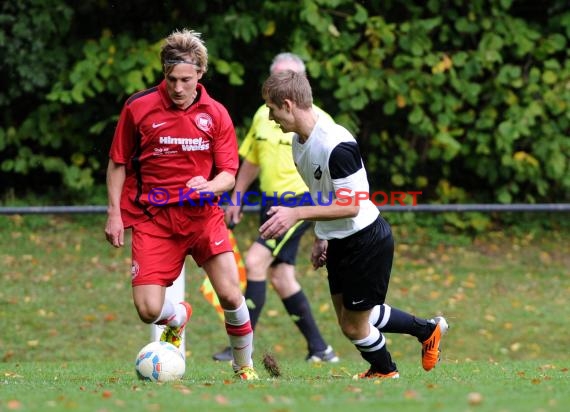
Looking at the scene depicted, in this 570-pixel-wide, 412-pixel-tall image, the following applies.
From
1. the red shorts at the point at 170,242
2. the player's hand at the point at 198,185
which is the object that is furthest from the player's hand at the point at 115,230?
the player's hand at the point at 198,185

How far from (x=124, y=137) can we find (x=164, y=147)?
26cm

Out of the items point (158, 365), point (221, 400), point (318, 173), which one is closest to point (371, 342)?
point (318, 173)

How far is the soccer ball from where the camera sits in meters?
6.64

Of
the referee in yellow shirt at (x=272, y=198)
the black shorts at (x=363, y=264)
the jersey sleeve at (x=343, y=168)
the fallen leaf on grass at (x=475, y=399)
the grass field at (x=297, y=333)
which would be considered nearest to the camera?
the fallen leaf on grass at (x=475, y=399)

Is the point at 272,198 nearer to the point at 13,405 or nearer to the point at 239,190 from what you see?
the point at 239,190

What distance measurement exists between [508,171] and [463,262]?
153 centimetres

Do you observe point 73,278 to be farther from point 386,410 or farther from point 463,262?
point 386,410

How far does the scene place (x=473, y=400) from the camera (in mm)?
4914

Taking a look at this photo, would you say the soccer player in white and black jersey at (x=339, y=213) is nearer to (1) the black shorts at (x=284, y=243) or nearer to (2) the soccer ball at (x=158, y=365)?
(2) the soccer ball at (x=158, y=365)

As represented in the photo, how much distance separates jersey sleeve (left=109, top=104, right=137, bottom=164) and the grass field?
1.41m

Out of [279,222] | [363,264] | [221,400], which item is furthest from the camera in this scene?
[363,264]

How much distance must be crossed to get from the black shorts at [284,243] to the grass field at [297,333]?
36.0 inches

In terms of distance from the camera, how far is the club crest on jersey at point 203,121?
22.5 ft

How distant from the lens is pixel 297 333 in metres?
10.7
